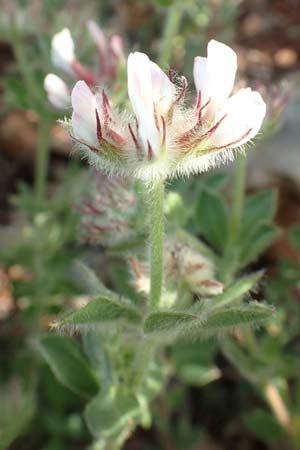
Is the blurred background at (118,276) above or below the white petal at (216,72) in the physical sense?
below

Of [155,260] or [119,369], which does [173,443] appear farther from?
[155,260]

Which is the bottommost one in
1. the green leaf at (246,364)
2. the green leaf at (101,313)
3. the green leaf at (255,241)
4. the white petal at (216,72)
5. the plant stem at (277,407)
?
the plant stem at (277,407)

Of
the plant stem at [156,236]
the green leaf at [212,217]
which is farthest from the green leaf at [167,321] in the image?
the green leaf at [212,217]

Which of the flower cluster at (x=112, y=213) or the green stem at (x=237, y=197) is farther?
the green stem at (x=237, y=197)

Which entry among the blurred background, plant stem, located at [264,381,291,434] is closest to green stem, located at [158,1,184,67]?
the blurred background

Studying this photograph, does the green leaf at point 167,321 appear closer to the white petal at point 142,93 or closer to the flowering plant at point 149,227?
the flowering plant at point 149,227

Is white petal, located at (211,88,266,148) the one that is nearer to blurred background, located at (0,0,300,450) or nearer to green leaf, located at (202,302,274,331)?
green leaf, located at (202,302,274,331)

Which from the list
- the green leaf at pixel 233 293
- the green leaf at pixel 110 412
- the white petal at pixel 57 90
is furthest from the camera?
the white petal at pixel 57 90
